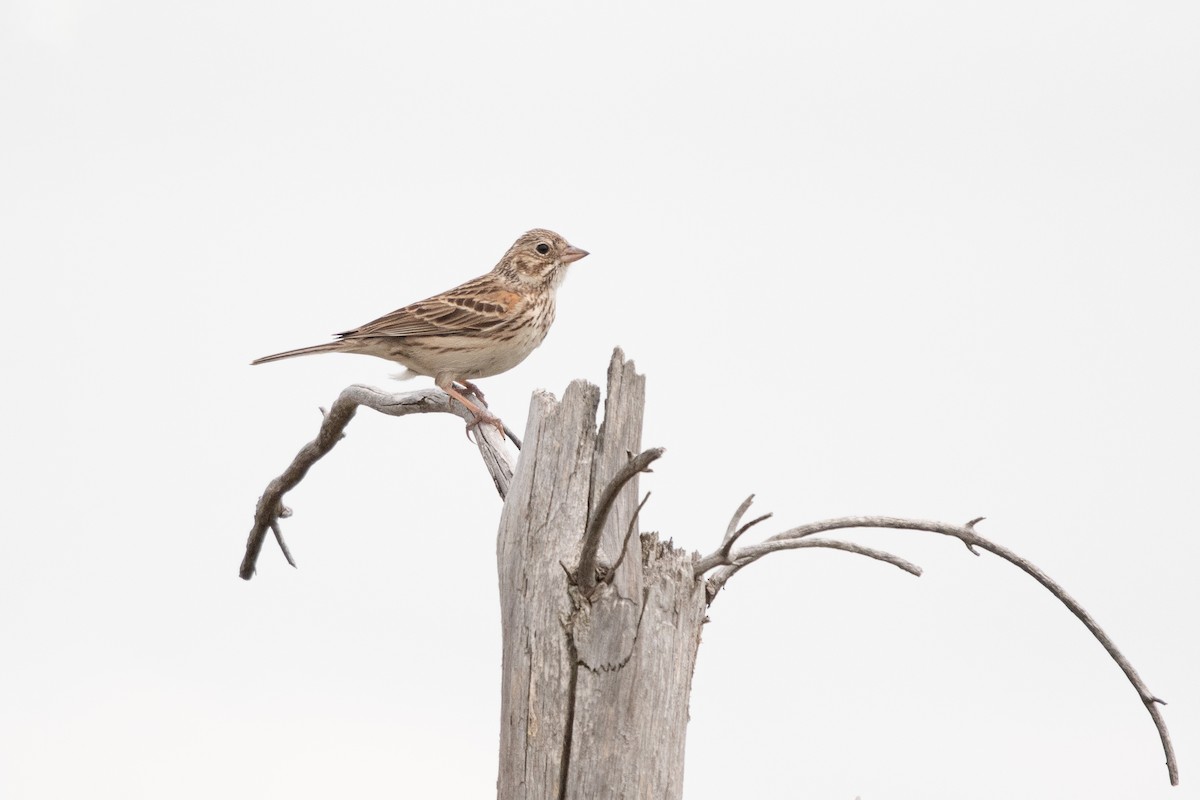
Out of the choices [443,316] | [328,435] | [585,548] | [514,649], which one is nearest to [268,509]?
[328,435]

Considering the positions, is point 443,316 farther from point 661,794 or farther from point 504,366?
point 661,794

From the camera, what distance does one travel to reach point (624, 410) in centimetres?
562

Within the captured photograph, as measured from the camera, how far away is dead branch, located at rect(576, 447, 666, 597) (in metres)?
4.71

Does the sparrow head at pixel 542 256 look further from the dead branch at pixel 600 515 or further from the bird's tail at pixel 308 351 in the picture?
the dead branch at pixel 600 515

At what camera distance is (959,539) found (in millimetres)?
5859

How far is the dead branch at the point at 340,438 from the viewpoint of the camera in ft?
23.5

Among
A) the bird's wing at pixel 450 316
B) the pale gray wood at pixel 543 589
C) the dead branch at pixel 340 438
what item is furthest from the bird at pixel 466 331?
the pale gray wood at pixel 543 589

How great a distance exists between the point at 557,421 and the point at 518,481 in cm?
36

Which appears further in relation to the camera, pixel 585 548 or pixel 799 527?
pixel 799 527

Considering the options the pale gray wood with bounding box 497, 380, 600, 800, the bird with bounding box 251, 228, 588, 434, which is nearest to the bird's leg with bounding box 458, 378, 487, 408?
the bird with bounding box 251, 228, 588, 434

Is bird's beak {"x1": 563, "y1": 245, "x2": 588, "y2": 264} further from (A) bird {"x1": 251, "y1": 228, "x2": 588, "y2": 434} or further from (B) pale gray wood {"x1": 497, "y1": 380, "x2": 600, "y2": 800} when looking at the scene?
(B) pale gray wood {"x1": 497, "y1": 380, "x2": 600, "y2": 800}

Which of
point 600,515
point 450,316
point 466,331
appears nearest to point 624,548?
point 600,515

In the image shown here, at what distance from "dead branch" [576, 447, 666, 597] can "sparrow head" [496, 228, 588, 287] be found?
4.04 meters

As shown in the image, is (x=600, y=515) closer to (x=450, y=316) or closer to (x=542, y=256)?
(x=450, y=316)
